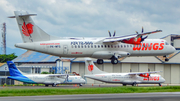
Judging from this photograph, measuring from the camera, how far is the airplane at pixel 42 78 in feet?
213

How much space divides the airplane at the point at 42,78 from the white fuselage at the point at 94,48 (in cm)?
2619

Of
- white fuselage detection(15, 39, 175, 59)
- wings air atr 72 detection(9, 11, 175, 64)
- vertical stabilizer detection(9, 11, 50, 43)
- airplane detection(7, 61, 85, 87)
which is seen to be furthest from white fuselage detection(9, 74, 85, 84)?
vertical stabilizer detection(9, 11, 50, 43)

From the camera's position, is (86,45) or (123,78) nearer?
(86,45)

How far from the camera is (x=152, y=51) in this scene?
143ft

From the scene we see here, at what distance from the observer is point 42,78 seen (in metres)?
66.4

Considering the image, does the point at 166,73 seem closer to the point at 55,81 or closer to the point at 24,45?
the point at 55,81

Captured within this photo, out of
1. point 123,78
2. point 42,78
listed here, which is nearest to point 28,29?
point 42,78

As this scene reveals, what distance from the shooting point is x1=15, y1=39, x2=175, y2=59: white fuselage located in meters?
39.8

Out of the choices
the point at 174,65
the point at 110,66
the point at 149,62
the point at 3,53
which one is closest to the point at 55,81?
the point at 110,66

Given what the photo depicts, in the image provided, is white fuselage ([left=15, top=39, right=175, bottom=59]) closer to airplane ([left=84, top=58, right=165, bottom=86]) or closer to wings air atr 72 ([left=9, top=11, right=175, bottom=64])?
wings air atr 72 ([left=9, top=11, right=175, bottom=64])

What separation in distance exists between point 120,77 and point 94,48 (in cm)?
2468

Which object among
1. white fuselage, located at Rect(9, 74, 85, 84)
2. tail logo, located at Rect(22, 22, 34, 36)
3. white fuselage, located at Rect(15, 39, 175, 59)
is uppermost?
tail logo, located at Rect(22, 22, 34, 36)

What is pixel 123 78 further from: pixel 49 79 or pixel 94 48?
pixel 94 48

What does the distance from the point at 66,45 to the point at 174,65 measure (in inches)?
1840
